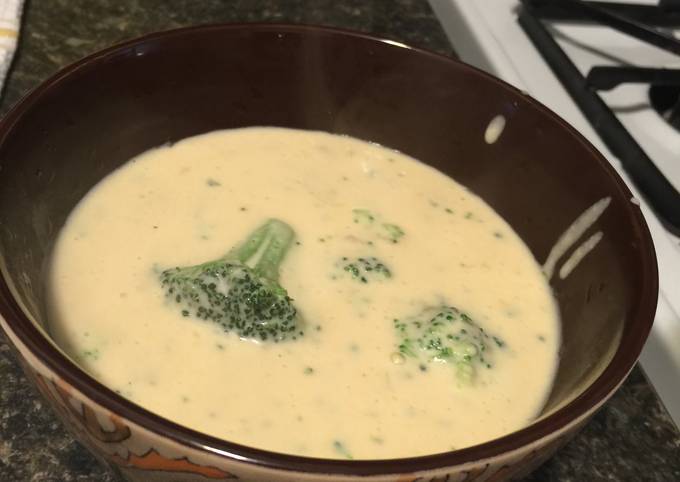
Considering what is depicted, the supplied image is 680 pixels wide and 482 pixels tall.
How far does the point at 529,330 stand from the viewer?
852 mm

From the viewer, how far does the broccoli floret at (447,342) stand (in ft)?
2.49

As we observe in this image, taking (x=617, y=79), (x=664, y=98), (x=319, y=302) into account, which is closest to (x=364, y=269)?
(x=319, y=302)

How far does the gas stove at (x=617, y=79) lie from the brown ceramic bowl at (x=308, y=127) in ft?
0.53

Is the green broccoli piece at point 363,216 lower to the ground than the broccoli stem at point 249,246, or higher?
higher

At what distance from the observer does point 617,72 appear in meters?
1.14

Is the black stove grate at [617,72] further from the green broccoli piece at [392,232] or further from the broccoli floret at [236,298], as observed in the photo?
the broccoli floret at [236,298]

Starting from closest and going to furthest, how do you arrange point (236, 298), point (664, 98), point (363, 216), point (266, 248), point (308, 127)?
point (236, 298), point (266, 248), point (363, 216), point (308, 127), point (664, 98)

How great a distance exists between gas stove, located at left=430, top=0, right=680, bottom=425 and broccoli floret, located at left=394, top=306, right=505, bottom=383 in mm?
249

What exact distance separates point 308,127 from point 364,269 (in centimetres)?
28

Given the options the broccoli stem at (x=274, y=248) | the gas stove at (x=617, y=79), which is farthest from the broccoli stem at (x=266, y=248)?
the gas stove at (x=617, y=79)

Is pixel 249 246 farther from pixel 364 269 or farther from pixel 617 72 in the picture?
pixel 617 72

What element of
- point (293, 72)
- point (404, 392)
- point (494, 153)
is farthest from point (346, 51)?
point (404, 392)

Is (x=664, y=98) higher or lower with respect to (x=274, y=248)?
higher

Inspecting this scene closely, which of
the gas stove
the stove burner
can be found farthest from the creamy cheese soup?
the stove burner
